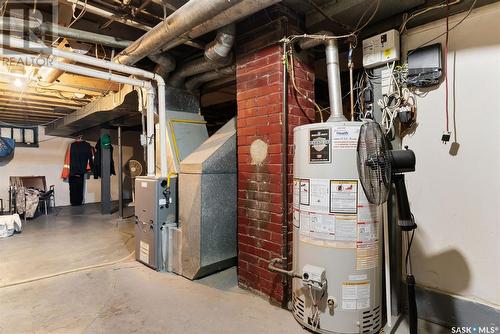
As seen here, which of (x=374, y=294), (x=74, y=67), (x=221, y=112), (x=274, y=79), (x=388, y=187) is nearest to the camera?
(x=388, y=187)

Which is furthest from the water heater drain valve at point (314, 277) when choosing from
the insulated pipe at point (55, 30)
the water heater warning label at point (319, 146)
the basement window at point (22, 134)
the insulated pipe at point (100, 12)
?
the basement window at point (22, 134)

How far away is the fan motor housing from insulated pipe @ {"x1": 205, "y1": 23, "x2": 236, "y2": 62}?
3.80 feet

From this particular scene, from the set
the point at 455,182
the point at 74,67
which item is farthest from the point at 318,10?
the point at 74,67

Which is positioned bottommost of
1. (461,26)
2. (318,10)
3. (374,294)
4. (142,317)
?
(142,317)

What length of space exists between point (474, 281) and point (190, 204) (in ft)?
7.93

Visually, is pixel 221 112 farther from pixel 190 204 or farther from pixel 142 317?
pixel 142 317

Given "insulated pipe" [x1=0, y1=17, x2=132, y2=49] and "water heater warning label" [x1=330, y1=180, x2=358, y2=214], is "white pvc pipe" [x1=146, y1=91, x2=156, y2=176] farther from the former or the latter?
"water heater warning label" [x1=330, y1=180, x2=358, y2=214]

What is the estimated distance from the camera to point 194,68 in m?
3.18

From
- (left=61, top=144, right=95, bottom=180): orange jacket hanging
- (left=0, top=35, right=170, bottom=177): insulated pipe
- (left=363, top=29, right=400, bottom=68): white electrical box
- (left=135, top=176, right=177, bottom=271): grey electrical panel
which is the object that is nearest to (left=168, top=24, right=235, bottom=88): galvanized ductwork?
(left=0, top=35, right=170, bottom=177): insulated pipe

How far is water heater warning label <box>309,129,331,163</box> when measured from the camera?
1.89 meters

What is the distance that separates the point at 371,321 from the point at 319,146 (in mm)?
1227

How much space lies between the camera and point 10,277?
293 cm

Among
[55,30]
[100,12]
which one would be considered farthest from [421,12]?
[55,30]

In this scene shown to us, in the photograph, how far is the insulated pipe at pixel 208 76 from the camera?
9.75 feet
